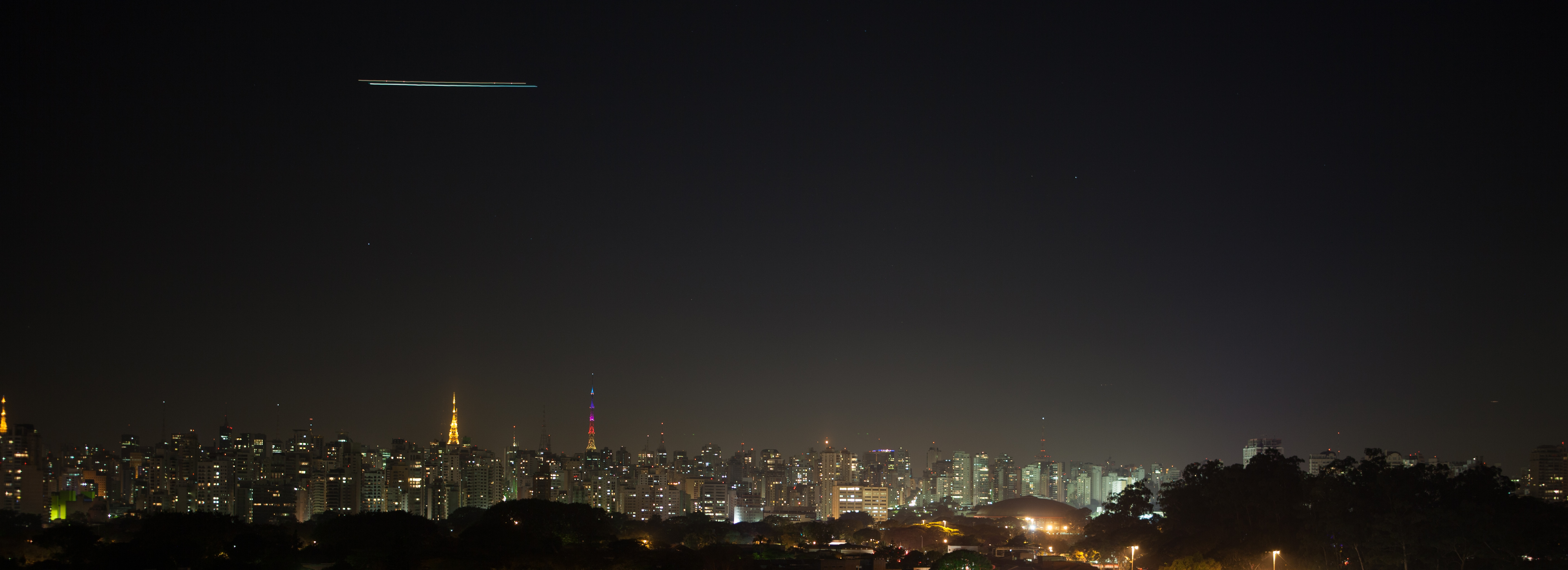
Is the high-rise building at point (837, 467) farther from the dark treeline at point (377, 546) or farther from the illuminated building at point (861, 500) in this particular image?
the dark treeline at point (377, 546)

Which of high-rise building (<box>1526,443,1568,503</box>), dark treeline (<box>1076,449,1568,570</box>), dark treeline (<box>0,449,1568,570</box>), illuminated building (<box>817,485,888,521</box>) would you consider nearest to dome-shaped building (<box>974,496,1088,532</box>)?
illuminated building (<box>817,485,888,521</box>)

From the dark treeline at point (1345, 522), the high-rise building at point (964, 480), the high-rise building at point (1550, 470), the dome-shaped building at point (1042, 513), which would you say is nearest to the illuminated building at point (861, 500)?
the dome-shaped building at point (1042, 513)

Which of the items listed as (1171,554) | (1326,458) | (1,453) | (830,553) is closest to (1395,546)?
(1171,554)

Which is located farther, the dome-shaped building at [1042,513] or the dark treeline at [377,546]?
the dome-shaped building at [1042,513]

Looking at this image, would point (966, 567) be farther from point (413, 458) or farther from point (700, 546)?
point (413, 458)

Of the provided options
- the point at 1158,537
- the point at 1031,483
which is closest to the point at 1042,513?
the point at 1158,537

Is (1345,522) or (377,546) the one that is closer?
(1345,522)

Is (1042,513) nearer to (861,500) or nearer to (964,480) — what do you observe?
(861,500)
